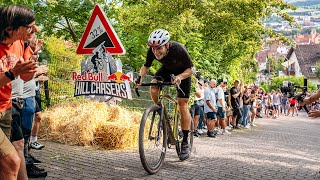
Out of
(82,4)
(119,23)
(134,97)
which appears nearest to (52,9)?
(82,4)

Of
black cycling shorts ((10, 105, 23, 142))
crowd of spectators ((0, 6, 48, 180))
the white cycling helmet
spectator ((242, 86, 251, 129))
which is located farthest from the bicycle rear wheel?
spectator ((242, 86, 251, 129))

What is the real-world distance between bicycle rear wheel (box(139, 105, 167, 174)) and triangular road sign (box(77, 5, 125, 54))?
7.43ft

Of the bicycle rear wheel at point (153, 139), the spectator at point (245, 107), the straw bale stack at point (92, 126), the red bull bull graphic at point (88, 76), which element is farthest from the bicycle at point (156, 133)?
the spectator at point (245, 107)

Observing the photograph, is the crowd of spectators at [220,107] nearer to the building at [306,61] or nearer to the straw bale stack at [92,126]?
the straw bale stack at [92,126]

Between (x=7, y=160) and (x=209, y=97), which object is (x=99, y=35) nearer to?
(x=7, y=160)

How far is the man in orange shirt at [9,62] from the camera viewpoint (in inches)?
145

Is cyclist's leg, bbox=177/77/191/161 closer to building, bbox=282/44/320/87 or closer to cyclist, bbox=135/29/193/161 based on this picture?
cyclist, bbox=135/29/193/161

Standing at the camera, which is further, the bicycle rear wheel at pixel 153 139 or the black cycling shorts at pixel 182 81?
the black cycling shorts at pixel 182 81

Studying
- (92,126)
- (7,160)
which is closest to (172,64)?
(92,126)

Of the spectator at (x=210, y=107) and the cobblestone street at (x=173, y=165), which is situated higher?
the spectator at (x=210, y=107)

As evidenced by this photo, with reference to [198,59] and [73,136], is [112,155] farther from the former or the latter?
[198,59]

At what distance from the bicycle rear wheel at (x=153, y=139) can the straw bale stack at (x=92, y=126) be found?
1.75m

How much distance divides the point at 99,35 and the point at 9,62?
5174 mm

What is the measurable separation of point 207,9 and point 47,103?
10.1 meters
